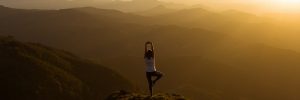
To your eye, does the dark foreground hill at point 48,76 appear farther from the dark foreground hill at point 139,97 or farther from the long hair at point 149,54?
the long hair at point 149,54

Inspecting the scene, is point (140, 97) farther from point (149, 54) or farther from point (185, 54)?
point (185, 54)

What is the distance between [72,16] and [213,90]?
11147cm

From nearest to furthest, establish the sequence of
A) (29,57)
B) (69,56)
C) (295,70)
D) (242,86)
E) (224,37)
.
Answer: (29,57) → (69,56) → (242,86) → (295,70) → (224,37)

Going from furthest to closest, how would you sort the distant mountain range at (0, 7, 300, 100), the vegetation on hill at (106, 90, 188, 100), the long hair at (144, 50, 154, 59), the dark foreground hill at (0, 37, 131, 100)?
the distant mountain range at (0, 7, 300, 100) → the dark foreground hill at (0, 37, 131, 100) → the vegetation on hill at (106, 90, 188, 100) → the long hair at (144, 50, 154, 59)

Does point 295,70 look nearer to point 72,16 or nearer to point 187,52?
point 187,52

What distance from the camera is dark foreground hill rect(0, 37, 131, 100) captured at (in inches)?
1502

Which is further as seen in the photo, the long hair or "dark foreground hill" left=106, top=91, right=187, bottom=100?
"dark foreground hill" left=106, top=91, right=187, bottom=100

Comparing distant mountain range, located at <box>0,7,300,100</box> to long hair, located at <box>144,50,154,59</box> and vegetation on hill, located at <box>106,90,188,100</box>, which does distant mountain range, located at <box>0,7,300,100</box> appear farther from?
long hair, located at <box>144,50,154,59</box>

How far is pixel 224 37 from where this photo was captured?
116 metres

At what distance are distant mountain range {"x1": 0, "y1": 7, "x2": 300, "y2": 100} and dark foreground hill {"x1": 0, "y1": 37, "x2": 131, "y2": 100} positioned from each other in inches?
260

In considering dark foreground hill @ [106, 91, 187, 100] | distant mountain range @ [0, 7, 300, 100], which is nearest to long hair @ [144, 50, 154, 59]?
dark foreground hill @ [106, 91, 187, 100]

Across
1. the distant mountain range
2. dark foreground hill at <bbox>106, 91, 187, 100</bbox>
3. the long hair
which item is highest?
the long hair

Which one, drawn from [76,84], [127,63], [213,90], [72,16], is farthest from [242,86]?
[72,16]

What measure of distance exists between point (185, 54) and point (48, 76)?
198 ft
